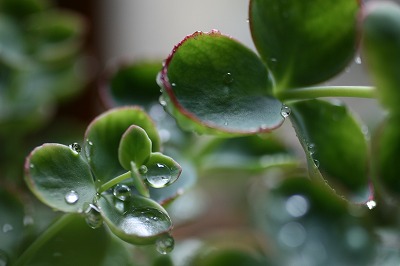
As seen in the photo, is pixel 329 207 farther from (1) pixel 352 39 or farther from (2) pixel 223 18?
(2) pixel 223 18

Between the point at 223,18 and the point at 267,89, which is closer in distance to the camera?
the point at 267,89

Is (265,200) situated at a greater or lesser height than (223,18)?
greater

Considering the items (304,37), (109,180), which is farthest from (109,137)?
(304,37)

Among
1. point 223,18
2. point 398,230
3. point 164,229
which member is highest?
point 164,229

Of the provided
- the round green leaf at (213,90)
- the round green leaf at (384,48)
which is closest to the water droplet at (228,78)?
the round green leaf at (213,90)

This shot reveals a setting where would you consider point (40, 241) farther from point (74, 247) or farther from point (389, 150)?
point (389, 150)

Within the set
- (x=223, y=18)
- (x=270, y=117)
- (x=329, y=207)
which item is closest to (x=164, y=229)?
(x=270, y=117)
